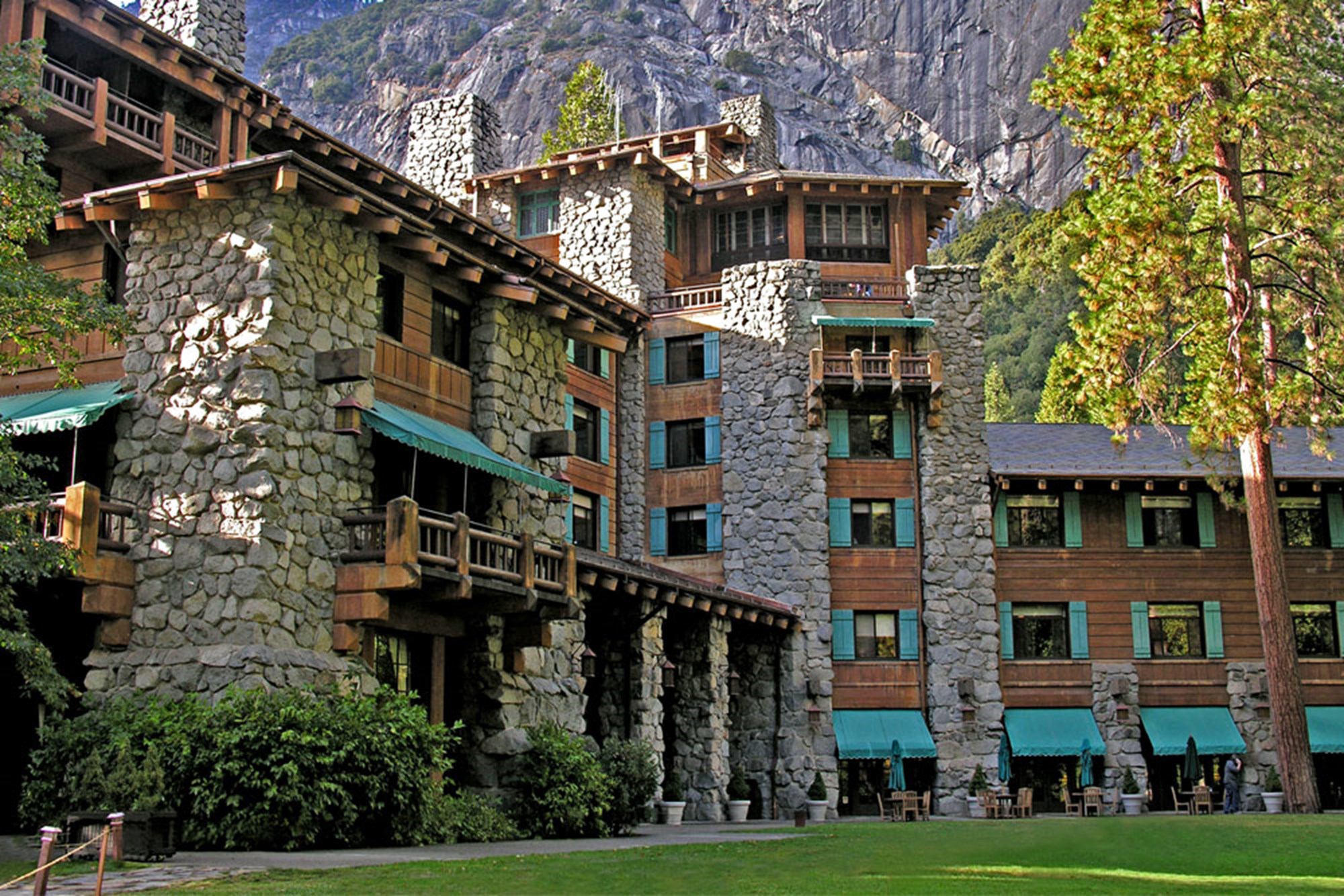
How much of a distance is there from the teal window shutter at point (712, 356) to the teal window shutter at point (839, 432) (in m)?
3.78

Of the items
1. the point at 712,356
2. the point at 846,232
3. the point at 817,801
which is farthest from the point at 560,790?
the point at 846,232

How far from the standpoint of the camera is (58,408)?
2211 cm

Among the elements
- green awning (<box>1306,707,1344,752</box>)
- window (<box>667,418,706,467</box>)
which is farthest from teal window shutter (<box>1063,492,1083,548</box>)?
window (<box>667,418,706,467</box>)

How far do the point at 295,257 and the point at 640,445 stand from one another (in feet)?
79.0

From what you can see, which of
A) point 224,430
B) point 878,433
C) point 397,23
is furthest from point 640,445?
point 397,23

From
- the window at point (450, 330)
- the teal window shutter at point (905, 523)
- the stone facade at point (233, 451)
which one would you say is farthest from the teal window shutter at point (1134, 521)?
the stone facade at point (233, 451)

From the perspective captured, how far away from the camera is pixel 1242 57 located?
33.6 m

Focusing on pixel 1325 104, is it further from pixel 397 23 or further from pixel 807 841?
pixel 397 23

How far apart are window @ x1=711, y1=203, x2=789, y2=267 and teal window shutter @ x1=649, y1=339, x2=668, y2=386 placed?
4.81 metres

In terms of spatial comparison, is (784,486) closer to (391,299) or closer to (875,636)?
(875,636)

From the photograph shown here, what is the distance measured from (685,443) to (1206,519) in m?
16.0

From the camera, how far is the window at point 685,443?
151 feet

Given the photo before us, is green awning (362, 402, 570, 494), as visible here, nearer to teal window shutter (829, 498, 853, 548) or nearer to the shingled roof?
teal window shutter (829, 498, 853, 548)

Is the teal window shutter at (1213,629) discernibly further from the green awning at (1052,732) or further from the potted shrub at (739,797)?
the potted shrub at (739,797)
